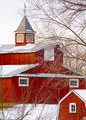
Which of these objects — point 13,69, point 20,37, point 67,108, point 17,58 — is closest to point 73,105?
point 67,108

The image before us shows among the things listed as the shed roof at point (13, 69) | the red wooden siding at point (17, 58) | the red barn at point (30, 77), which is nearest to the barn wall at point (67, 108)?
the red barn at point (30, 77)

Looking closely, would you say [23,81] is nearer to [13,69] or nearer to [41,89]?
[41,89]

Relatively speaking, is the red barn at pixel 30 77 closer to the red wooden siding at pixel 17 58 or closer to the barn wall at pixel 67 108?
the red wooden siding at pixel 17 58

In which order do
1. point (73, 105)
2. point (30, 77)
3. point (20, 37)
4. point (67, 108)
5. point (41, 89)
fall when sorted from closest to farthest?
point (67, 108)
point (73, 105)
point (41, 89)
point (30, 77)
point (20, 37)

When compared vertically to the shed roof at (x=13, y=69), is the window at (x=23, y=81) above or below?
below

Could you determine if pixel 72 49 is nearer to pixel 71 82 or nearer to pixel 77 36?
pixel 77 36

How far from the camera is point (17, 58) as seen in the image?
3438cm

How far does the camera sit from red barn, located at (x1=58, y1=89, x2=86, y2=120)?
25.0 metres

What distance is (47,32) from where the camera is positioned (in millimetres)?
11398

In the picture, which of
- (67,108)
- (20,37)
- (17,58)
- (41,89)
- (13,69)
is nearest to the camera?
(67,108)

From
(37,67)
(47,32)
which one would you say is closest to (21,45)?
(37,67)

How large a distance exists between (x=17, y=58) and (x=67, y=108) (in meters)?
10.2

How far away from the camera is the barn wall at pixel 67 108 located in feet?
81.4

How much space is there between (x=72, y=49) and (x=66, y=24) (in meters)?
0.93
